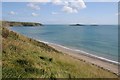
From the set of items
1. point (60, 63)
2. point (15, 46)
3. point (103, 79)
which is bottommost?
point (103, 79)

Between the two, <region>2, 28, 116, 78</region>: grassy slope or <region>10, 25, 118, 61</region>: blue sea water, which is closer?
<region>2, 28, 116, 78</region>: grassy slope

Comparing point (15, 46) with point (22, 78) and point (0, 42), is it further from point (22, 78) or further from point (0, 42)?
point (22, 78)

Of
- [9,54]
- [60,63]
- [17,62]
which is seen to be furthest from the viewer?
[60,63]

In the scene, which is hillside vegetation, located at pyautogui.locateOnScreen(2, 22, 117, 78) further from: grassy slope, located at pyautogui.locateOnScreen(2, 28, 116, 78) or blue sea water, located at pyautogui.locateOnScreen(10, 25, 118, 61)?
blue sea water, located at pyautogui.locateOnScreen(10, 25, 118, 61)

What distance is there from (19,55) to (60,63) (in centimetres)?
281

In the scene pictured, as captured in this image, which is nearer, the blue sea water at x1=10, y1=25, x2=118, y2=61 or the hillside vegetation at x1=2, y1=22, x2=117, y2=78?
the hillside vegetation at x1=2, y1=22, x2=117, y2=78

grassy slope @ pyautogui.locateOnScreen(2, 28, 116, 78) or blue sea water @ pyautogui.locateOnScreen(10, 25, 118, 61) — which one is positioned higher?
grassy slope @ pyautogui.locateOnScreen(2, 28, 116, 78)

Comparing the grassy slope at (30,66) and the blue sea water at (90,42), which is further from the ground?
the grassy slope at (30,66)

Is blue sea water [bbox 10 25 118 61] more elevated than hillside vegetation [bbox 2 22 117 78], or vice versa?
hillside vegetation [bbox 2 22 117 78]

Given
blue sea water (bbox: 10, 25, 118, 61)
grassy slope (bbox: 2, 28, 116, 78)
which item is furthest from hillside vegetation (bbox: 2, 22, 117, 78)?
blue sea water (bbox: 10, 25, 118, 61)

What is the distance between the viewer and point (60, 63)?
55.9 ft

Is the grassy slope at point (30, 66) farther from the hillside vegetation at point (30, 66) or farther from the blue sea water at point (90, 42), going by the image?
the blue sea water at point (90, 42)

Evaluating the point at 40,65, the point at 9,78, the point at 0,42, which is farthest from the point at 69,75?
the point at 0,42

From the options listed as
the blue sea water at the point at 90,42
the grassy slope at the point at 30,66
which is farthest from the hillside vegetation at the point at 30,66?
the blue sea water at the point at 90,42
